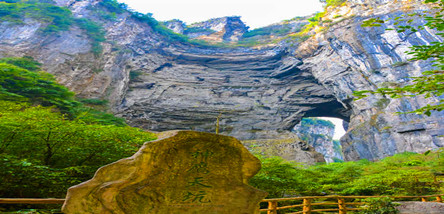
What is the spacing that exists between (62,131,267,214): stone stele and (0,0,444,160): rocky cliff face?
53.1ft

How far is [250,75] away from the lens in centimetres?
2361

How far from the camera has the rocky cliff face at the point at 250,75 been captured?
53.7 ft

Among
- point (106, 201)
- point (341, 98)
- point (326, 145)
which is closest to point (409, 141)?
point (341, 98)

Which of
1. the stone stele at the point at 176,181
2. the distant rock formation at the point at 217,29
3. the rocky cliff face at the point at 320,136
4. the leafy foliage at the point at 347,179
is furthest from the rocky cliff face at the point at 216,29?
the stone stele at the point at 176,181

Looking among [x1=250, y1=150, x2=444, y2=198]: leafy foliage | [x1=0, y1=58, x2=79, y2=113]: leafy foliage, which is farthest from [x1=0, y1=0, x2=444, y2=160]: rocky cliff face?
[x1=250, y1=150, x2=444, y2=198]: leafy foliage

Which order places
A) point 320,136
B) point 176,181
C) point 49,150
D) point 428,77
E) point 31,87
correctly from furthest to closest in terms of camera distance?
point 320,136 → point 31,87 → point 49,150 → point 428,77 → point 176,181

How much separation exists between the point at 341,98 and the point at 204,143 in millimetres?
19059

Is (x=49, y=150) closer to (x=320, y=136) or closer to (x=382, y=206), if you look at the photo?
(x=382, y=206)

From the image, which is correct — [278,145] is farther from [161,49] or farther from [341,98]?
[161,49]

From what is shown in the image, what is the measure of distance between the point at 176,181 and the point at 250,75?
864 inches

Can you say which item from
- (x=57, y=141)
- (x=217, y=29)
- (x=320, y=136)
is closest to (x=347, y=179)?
(x=57, y=141)

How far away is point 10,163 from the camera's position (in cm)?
380

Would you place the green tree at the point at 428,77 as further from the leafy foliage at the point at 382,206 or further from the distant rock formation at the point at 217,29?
the distant rock formation at the point at 217,29

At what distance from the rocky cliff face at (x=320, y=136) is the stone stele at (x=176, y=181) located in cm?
3740
